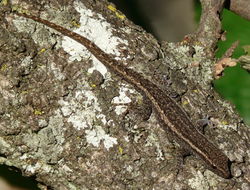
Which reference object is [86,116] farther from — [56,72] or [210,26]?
[210,26]

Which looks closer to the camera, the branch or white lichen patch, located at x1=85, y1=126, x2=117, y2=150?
white lichen patch, located at x1=85, y1=126, x2=117, y2=150

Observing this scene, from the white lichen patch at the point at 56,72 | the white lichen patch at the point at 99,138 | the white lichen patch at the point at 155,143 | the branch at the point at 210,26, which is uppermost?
the branch at the point at 210,26

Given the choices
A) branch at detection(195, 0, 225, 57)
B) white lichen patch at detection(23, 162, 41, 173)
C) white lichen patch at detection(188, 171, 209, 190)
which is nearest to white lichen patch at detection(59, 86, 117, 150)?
white lichen patch at detection(23, 162, 41, 173)

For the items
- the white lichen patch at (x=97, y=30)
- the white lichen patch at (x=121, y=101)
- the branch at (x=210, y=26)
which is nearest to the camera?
the white lichen patch at (x=121, y=101)

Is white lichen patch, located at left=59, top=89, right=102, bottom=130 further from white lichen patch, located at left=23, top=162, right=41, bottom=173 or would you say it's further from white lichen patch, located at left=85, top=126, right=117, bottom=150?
white lichen patch, located at left=23, top=162, right=41, bottom=173

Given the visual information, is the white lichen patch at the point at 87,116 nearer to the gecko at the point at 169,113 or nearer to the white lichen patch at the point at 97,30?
the gecko at the point at 169,113

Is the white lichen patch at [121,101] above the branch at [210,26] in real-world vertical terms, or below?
below

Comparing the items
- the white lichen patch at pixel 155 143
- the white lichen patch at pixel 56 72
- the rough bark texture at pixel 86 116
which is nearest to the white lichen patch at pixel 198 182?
the rough bark texture at pixel 86 116
